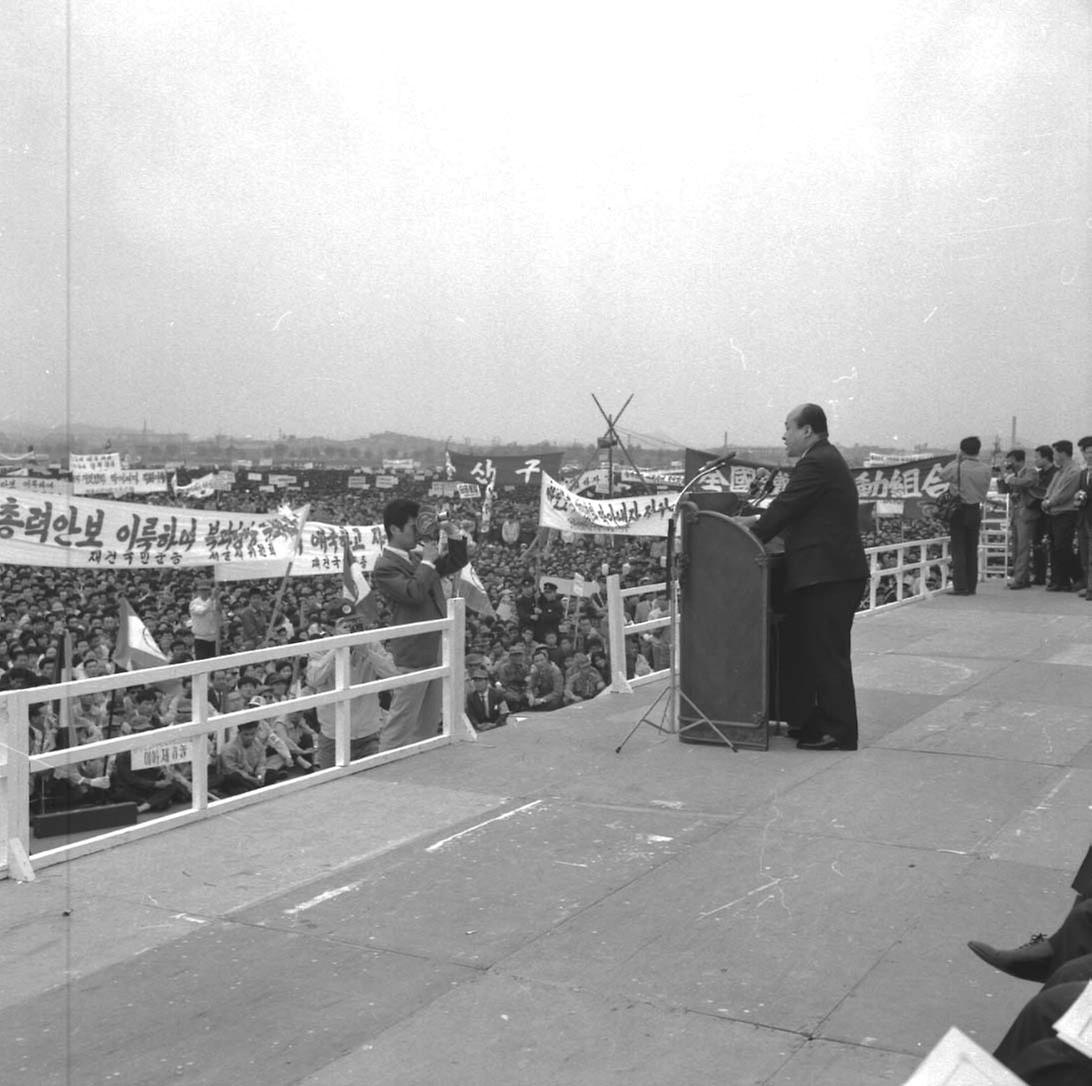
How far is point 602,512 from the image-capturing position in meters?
21.6

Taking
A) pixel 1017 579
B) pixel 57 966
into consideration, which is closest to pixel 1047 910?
pixel 57 966

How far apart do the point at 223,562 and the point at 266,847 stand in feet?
35.1

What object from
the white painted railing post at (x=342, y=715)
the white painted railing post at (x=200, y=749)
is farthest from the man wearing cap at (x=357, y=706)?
the white painted railing post at (x=200, y=749)

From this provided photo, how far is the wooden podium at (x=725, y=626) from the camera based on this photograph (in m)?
7.28

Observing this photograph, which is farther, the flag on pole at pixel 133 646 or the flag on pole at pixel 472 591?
the flag on pole at pixel 472 591

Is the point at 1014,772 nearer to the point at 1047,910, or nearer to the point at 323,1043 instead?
the point at 1047,910

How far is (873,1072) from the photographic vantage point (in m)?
3.52

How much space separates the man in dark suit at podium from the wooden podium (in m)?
0.14

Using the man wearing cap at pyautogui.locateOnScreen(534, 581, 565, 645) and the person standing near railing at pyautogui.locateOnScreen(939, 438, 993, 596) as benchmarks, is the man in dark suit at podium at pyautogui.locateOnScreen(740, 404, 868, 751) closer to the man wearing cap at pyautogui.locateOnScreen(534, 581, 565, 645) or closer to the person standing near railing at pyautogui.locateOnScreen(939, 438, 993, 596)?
the person standing near railing at pyautogui.locateOnScreen(939, 438, 993, 596)

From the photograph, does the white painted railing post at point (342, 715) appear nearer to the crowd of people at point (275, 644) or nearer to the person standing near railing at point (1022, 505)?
the crowd of people at point (275, 644)

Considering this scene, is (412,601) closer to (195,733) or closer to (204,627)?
(195,733)

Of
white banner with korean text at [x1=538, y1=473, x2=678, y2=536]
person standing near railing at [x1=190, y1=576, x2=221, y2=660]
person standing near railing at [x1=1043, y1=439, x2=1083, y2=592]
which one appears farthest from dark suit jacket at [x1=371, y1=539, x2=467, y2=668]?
white banner with korean text at [x1=538, y1=473, x2=678, y2=536]

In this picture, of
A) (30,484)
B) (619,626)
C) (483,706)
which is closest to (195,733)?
(619,626)

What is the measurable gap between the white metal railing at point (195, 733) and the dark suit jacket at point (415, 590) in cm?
14
